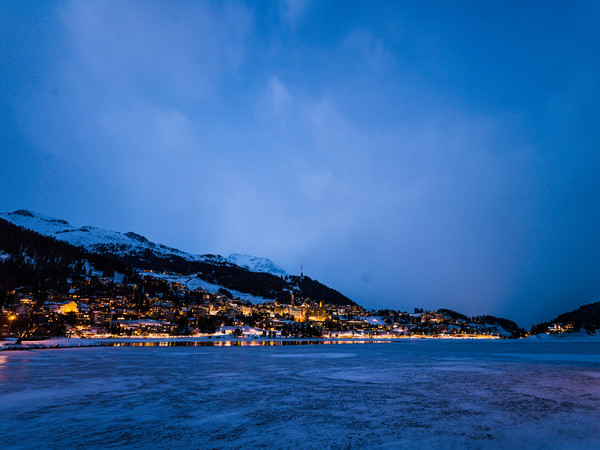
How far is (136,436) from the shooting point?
9383 millimetres

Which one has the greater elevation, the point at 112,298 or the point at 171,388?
the point at 112,298

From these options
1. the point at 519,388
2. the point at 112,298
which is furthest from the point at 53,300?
the point at 519,388

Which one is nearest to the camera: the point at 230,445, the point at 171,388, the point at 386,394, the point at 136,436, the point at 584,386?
the point at 230,445

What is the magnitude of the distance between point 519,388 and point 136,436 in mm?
16815

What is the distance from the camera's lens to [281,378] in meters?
21.4

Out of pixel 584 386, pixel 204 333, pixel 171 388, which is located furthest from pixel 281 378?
pixel 204 333

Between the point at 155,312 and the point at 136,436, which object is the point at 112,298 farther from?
the point at 136,436

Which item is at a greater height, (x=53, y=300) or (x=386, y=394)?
(x=53, y=300)

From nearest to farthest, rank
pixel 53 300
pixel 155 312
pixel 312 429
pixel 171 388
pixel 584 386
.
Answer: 1. pixel 312 429
2. pixel 171 388
3. pixel 584 386
4. pixel 53 300
5. pixel 155 312

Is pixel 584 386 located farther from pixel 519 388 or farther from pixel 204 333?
pixel 204 333

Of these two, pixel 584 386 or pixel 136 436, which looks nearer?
pixel 136 436

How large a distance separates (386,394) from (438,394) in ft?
7.29

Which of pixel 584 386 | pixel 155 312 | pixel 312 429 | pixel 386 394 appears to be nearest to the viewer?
pixel 312 429

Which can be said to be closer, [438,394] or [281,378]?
[438,394]
